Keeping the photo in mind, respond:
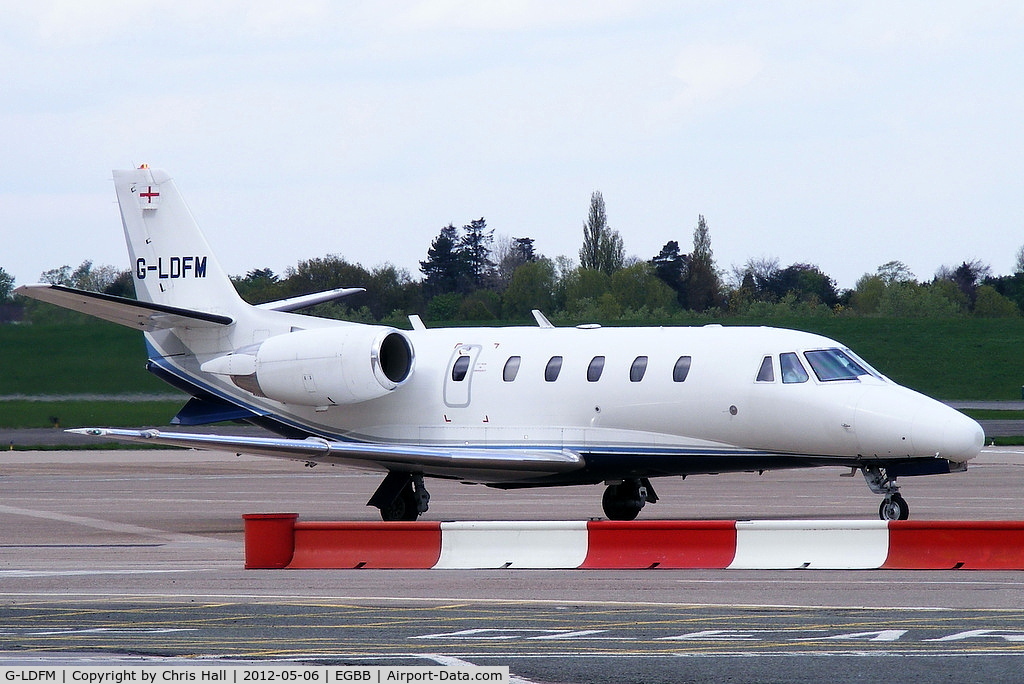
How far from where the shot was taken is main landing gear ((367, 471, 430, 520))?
2012cm

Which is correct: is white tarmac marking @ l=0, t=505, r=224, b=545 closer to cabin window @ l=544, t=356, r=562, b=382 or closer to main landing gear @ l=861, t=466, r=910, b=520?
cabin window @ l=544, t=356, r=562, b=382

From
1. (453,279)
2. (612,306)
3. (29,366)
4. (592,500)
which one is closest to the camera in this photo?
(592,500)

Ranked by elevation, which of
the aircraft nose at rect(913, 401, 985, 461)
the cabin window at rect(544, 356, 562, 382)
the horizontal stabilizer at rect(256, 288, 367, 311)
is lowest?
the aircraft nose at rect(913, 401, 985, 461)

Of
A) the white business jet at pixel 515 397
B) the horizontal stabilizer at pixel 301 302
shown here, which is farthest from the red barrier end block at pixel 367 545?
the horizontal stabilizer at pixel 301 302

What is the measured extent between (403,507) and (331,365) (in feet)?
7.36

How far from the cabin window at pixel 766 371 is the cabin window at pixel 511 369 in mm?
3564

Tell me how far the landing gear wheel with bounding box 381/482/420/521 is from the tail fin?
204 inches

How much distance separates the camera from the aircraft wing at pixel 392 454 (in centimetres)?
1892

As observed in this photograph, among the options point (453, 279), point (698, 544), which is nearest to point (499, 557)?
point (698, 544)

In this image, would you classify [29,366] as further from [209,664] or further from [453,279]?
[209,664]

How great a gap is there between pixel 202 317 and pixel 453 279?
196 ft

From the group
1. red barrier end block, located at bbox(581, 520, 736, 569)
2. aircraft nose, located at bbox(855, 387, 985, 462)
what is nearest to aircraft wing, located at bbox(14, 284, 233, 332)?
red barrier end block, located at bbox(581, 520, 736, 569)

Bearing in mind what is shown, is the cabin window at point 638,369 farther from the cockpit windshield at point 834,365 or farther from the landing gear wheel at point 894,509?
the landing gear wheel at point 894,509

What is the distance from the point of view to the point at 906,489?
2612cm
